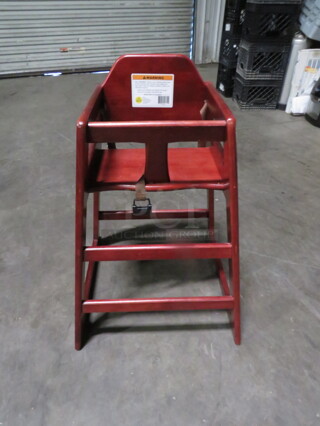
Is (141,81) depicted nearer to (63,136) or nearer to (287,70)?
(63,136)

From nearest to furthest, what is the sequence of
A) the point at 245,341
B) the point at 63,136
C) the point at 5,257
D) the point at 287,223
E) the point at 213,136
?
the point at 213,136 → the point at 245,341 → the point at 5,257 → the point at 287,223 → the point at 63,136

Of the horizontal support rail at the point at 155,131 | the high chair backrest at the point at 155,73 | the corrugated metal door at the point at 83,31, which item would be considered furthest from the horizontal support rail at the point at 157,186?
the corrugated metal door at the point at 83,31

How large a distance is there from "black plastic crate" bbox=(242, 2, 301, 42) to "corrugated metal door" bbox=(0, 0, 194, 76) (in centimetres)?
171

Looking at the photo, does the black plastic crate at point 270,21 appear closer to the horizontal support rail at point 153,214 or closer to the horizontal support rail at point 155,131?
the horizontal support rail at point 153,214

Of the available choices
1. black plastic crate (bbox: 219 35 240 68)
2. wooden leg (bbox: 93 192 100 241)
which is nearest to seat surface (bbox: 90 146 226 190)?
wooden leg (bbox: 93 192 100 241)

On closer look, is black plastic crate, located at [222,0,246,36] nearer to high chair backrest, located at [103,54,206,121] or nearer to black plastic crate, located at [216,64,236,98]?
black plastic crate, located at [216,64,236,98]

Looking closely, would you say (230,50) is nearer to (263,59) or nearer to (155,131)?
(263,59)

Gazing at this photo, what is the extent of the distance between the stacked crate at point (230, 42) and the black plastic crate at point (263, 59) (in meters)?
0.17

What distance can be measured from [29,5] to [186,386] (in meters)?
4.20

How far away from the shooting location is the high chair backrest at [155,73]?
0.97 metres

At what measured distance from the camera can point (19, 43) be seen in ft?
12.0

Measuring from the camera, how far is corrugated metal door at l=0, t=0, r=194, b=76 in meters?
3.57

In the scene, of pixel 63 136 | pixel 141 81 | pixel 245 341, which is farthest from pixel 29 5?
pixel 245 341

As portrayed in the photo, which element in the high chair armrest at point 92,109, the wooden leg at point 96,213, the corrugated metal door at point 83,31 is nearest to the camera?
the high chair armrest at point 92,109
